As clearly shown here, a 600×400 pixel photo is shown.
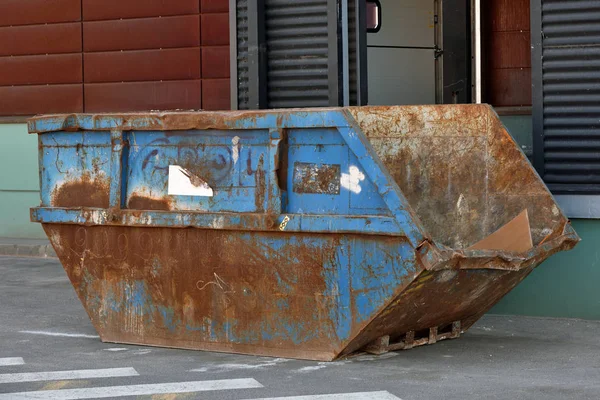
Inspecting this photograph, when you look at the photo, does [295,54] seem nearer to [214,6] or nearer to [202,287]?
[214,6]

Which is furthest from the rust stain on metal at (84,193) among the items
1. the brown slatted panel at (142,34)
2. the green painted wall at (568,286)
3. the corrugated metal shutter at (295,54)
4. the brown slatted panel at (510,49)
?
the brown slatted panel at (142,34)

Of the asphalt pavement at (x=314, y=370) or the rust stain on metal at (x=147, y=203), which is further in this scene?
the rust stain on metal at (x=147, y=203)

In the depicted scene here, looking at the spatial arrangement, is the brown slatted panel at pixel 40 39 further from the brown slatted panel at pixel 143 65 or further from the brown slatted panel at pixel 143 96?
the brown slatted panel at pixel 143 96

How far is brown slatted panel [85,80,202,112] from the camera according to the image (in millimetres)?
13609

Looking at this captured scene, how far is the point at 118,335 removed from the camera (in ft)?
26.6

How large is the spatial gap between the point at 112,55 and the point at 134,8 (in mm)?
627

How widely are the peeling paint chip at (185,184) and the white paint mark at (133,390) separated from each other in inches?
53.1

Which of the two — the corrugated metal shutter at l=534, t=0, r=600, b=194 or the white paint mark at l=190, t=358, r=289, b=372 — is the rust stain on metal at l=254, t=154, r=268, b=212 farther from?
the corrugated metal shutter at l=534, t=0, r=600, b=194

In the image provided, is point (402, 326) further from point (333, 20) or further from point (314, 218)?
point (333, 20)

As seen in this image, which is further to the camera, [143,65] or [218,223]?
[143,65]

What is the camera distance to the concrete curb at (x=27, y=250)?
44.9 feet

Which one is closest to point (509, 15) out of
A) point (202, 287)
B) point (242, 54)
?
point (242, 54)

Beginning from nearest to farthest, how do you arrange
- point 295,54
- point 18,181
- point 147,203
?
1. point 147,203
2. point 295,54
3. point 18,181

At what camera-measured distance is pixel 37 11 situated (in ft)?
48.0
